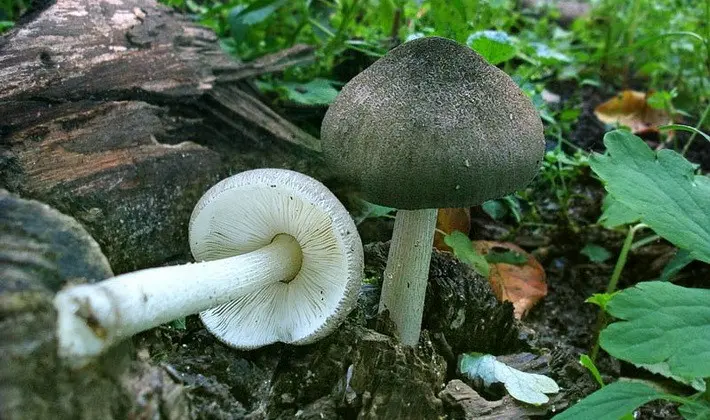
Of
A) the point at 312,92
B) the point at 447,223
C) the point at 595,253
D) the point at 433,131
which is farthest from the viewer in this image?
the point at 595,253

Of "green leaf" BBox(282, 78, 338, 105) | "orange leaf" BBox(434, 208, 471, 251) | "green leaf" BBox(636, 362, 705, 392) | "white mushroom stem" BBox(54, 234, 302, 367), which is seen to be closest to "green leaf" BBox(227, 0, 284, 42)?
"green leaf" BBox(282, 78, 338, 105)

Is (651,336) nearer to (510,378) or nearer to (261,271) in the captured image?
(510,378)

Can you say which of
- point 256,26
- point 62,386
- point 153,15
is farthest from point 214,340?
point 256,26

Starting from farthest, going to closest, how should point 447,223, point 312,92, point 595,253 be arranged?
point 595,253 < point 312,92 < point 447,223

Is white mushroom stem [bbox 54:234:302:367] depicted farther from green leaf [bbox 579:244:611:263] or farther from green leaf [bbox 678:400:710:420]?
green leaf [bbox 579:244:611:263]

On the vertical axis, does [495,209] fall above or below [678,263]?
below

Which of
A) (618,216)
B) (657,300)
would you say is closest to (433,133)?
(657,300)
